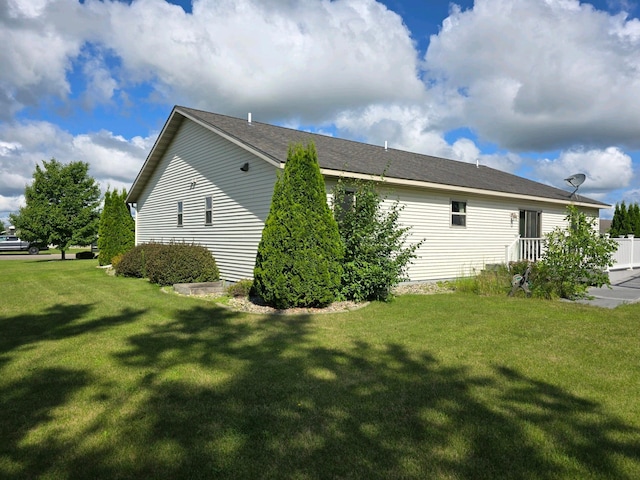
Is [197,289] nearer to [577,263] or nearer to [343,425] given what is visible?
[343,425]

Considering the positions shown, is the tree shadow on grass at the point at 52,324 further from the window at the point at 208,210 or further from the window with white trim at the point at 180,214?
the window with white trim at the point at 180,214

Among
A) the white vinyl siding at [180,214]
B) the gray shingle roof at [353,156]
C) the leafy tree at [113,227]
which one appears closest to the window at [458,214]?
the gray shingle roof at [353,156]

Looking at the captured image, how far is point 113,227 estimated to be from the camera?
60.7 feet

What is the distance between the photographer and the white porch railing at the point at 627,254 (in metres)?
14.9

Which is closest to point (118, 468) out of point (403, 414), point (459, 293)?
point (403, 414)

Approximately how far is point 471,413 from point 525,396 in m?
0.71

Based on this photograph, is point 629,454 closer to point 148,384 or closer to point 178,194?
point 148,384

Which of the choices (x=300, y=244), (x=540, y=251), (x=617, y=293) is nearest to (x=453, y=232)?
(x=540, y=251)

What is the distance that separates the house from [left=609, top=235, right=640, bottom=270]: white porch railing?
245 cm

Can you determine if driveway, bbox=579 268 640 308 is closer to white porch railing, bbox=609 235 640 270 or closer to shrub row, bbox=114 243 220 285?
white porch railing, bbox=609 235 640 270

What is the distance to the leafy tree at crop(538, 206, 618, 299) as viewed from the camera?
873cm

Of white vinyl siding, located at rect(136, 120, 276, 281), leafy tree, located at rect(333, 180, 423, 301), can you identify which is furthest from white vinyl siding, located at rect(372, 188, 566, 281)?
white vinyl siding, located at rect(136, 120, 276, 281)

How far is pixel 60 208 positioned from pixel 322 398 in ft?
84.6

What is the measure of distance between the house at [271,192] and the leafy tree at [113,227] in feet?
7.26
